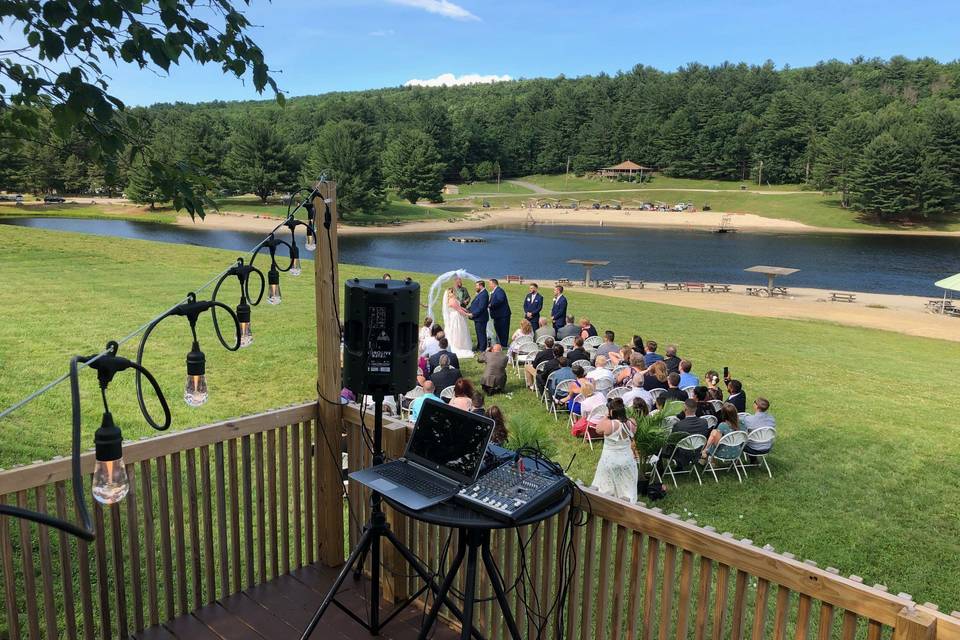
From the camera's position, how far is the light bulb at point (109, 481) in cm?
213

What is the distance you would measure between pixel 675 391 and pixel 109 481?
7.79 metres

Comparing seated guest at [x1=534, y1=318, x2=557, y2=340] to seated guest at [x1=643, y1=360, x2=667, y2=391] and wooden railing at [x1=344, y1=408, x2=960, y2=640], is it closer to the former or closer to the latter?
seated guest at [x1=643, y1=360, x2=667, y2=391]

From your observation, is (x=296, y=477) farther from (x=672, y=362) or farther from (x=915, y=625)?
(x=672, y=362)

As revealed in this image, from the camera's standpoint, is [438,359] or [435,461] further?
[438,359]

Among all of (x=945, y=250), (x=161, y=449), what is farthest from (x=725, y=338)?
(x=945, y=250)

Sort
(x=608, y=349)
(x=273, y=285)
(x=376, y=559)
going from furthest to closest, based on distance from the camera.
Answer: (x=608, y=349)
(x=273, y=285)
(x=376, y=559)

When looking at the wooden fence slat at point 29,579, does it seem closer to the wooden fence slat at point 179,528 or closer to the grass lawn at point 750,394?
the wooden fence slat at point 179,528

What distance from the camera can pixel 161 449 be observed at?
379cm

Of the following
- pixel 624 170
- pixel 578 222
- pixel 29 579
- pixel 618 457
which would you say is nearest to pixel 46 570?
pixel 29 579

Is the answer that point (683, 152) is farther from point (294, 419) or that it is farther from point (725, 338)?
point (294, 419)

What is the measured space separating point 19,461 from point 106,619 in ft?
14.6

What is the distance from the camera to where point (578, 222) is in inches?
3551

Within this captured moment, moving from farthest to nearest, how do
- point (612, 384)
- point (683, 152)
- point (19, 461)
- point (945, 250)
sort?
point (683, 152)
point (945, 250)
point (612, 384)
point (19, 461)

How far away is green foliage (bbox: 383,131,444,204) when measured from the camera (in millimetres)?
96438
